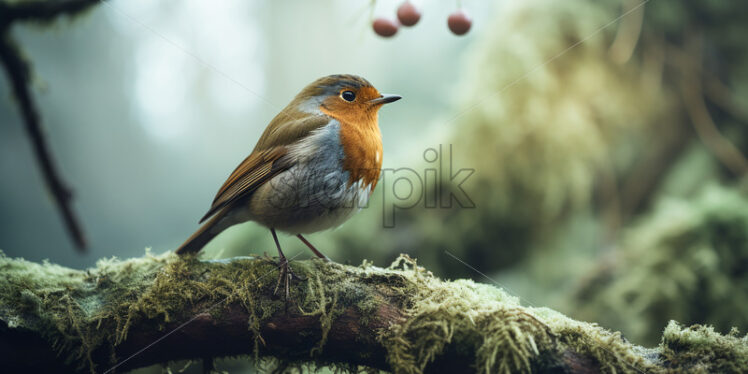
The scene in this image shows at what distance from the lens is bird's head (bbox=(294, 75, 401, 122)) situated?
2.47 metres

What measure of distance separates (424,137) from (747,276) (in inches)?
114

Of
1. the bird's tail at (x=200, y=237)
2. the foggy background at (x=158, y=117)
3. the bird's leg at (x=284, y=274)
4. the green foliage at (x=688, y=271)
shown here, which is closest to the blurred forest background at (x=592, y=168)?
the green foliage at (x=688, y=271)

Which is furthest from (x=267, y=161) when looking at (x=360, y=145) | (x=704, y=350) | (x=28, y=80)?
(x=704, y=350)

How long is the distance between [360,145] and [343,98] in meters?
0.35

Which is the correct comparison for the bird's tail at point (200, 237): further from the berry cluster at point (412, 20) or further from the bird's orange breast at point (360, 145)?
the berry cluster at point (412, 20)

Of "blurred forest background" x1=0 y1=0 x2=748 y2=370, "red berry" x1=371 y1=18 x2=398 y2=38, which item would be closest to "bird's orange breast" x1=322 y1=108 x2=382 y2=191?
"red berry" x1=371 y1=18 x2=398 y2=38

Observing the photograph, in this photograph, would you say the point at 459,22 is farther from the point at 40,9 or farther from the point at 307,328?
the point at 40,9

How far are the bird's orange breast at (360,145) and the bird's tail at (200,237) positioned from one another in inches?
28.0

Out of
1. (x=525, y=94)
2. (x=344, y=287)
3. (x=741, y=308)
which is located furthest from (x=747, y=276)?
(x=344, y=287)

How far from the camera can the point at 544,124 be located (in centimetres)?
411

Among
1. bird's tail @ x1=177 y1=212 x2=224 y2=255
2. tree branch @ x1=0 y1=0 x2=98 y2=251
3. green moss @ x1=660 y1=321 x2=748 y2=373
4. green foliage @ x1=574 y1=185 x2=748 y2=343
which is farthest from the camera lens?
green foliage @ x1=574 y1=185 x2=748 y2=343

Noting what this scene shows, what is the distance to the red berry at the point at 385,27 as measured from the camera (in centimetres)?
228

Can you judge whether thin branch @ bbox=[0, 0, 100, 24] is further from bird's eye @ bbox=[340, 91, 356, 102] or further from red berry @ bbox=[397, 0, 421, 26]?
red berry @ bbox=[397, 0, 421, 26]

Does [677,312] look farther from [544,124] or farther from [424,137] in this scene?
[424,137]
